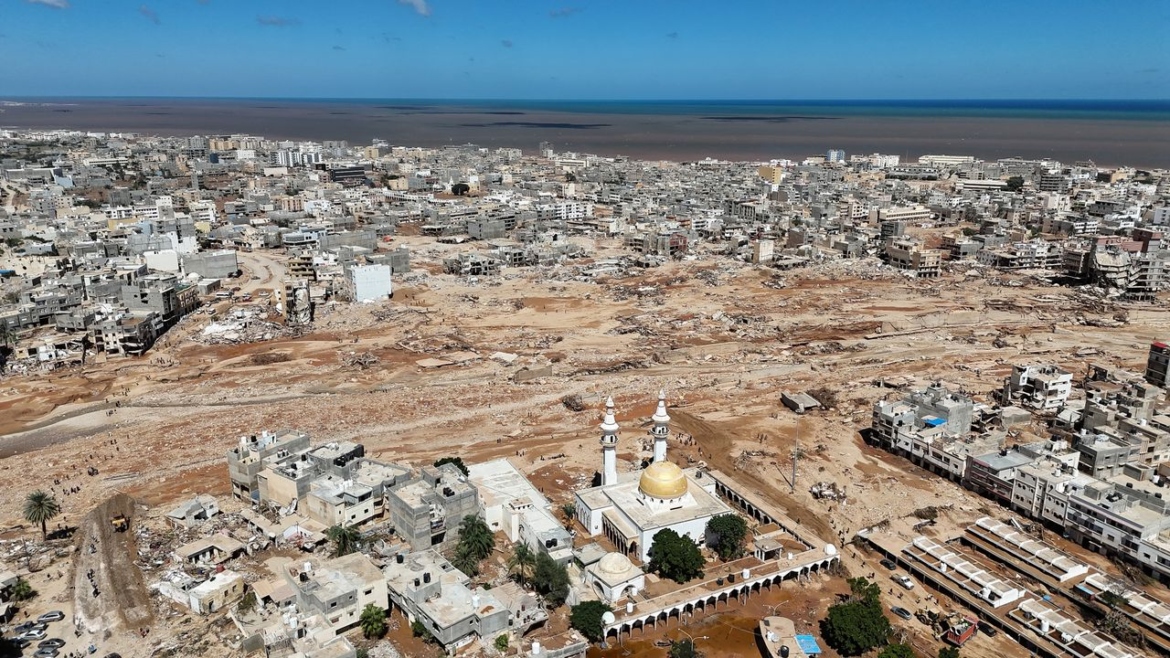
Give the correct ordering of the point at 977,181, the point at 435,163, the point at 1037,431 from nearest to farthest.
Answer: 1. the point at 1037,431
2. the point at 977,181
3. the point at 435,163

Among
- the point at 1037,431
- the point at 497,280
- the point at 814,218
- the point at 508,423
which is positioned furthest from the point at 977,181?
the point at 508,423

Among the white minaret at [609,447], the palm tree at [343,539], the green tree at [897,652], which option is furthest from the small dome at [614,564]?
the palm tree at [343,539]

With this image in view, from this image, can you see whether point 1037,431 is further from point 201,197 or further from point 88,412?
point 201,197

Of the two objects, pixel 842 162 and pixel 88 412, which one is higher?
pixel 842 162

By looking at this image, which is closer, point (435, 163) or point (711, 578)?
point (711, 578)

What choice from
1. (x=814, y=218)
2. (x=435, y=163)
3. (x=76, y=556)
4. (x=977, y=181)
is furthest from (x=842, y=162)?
(x=76, y=556)

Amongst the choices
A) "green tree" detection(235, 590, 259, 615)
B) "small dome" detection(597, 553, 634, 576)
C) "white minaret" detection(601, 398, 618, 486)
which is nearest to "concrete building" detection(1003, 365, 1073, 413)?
"white minaret" detection(601, 398, 618, 486)

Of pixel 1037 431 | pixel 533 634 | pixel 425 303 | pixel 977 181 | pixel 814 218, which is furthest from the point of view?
pixel 977 181
